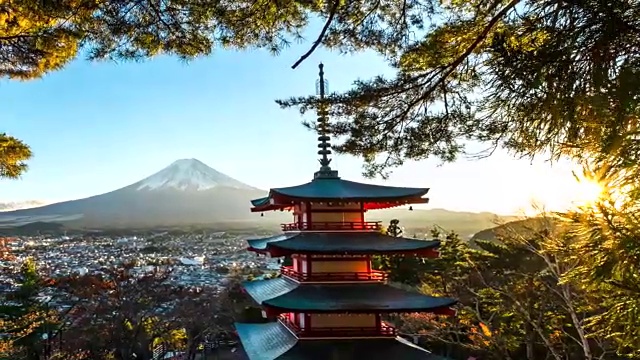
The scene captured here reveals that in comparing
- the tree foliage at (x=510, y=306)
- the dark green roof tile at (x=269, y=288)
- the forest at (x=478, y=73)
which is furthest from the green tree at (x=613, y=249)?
the dark green roof tile at (x=269, y=288)

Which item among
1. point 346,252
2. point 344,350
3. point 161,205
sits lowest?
point 344,350

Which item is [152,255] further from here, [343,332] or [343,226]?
[343,332]

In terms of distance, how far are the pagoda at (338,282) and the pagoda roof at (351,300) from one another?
0.01 metres

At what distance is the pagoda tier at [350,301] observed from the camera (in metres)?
7.63

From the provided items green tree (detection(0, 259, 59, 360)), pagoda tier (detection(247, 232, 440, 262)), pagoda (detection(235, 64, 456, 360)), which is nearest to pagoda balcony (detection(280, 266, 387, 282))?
pagoda (detection(235, 64, 456, 360))

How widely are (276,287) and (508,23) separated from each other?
7.48 meters

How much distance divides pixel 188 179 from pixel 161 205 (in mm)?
10615

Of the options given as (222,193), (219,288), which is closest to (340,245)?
(219,288)

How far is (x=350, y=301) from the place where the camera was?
7.82 m

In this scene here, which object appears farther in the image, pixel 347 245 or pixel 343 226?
pixel 343 226

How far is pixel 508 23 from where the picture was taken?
288cm

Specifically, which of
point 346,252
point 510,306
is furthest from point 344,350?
point 510,306

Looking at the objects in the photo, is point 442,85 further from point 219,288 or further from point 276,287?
point 219,288

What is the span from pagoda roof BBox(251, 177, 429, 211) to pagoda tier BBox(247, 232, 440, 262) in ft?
2.07
